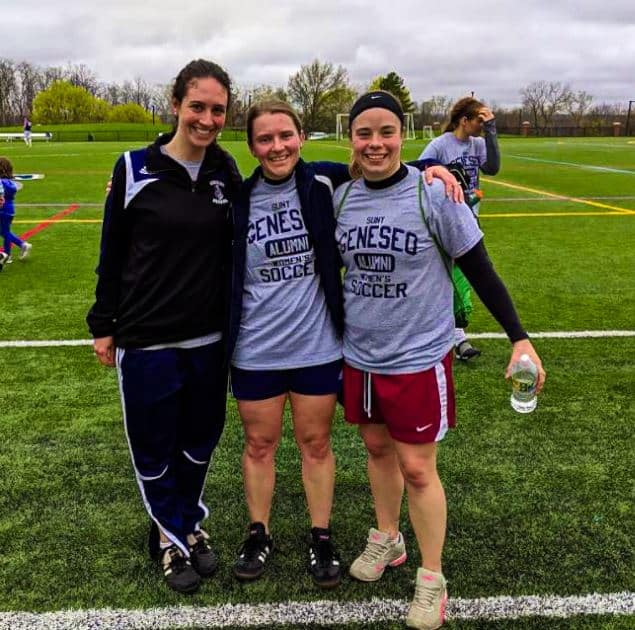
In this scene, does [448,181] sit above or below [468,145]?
below

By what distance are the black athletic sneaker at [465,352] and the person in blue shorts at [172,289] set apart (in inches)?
110

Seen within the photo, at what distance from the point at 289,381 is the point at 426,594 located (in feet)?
3.03

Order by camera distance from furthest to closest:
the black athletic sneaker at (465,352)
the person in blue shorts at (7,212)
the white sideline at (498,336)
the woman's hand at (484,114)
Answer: the person in blue shorts at (7,212), the white sideline at (498,336), the black athletic sneaker at (465,352), the woman's hand at (484,114)

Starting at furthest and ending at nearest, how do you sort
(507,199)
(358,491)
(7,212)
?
1. (507,199)
2. (7,212)
3. (358,491)

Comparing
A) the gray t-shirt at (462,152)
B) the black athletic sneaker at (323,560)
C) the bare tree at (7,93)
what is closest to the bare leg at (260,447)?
the black athletic sneaker at (323,560)

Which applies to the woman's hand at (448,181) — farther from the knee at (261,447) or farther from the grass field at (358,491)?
the grass field at (358,491)

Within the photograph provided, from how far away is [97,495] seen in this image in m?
3.25

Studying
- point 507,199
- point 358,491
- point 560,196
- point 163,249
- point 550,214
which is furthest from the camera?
point 560,196

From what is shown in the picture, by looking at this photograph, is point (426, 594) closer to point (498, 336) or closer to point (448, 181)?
point (448, 181)

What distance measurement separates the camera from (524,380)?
2.31 metres

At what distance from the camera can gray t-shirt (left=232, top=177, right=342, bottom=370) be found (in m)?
2.39

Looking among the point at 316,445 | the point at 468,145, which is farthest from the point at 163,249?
the point at 468,145

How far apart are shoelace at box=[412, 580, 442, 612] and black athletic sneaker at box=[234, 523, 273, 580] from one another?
0.64m

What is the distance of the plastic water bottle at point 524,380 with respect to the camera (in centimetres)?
227
